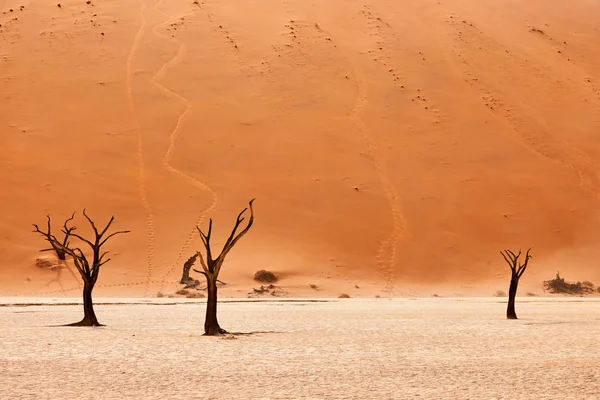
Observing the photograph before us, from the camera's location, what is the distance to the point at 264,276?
110 ft

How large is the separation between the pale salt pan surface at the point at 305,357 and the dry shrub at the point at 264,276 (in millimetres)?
10240

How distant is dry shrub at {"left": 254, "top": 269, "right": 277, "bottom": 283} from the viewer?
33.3 meters

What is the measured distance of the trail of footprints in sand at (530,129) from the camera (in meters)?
43.8

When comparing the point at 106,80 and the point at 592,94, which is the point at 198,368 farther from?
the point at 592,94

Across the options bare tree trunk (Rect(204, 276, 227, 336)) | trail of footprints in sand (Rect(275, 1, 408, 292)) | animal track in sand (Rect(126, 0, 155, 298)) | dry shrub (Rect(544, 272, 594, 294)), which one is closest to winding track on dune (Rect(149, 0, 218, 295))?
animal track in sand (Rect(126, 0, 155, 298))

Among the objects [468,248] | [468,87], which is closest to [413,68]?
[468,87]

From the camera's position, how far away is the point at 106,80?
1866 inches

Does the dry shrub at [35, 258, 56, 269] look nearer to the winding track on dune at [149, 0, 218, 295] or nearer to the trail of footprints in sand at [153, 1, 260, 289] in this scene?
the winding track on dune at [149, 0, 218, 295]

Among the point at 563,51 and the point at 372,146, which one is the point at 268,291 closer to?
the point at 372,146

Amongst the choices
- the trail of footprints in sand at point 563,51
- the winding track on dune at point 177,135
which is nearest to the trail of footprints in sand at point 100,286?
the winding track on dune at point 177,135

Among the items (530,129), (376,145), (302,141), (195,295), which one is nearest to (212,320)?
(195,295)

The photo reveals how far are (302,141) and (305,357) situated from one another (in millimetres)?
30651

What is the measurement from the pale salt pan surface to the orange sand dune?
13.3m

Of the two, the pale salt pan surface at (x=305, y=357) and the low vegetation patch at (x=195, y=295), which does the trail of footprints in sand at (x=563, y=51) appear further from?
the pale salt pan surface at (x=305, y=357)
